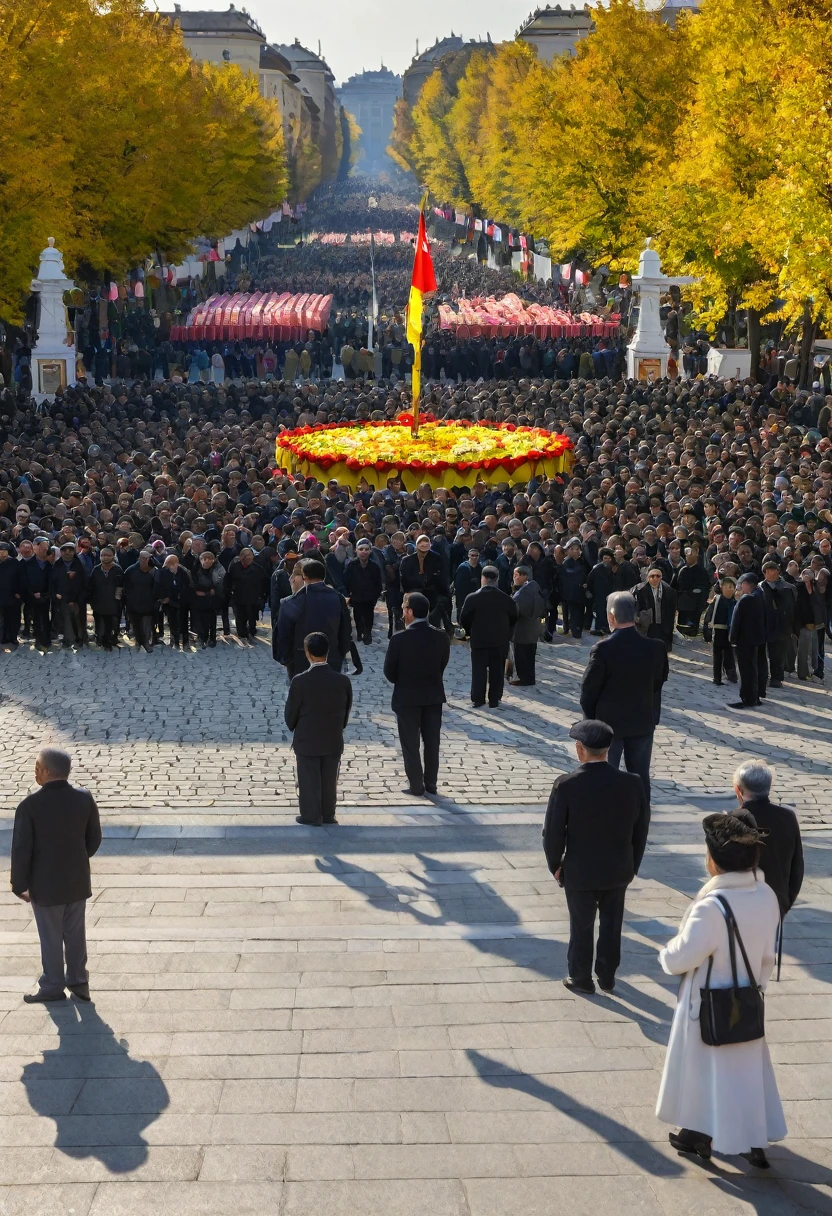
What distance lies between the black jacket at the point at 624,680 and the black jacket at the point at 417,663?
1.36 m

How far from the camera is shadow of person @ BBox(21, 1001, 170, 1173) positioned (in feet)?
18.0

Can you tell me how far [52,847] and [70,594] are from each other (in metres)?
9.60

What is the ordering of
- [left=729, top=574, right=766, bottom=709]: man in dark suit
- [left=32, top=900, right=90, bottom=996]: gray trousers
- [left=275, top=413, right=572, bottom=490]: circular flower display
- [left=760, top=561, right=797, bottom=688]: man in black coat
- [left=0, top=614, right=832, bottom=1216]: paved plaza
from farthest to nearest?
[left=275, top=413, right=572, bottom=490]: circular flower display
[left=760, top=561, right=797, bottom=688]: man in black coat
[left=729, top=574, right=766, bottom=709]: man in dark suit
[left=32, top=900, right=90, bottom=996]: gray trousers
[left=0, top=614, right=832, bottom=1216]: paved plaza

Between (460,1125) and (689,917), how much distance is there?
1.25m

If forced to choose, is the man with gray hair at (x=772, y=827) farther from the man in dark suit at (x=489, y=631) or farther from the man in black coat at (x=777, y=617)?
the man in black coat at (x=777, y=617)

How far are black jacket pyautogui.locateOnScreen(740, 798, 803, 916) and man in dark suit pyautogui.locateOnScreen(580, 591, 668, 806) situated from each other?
260cm

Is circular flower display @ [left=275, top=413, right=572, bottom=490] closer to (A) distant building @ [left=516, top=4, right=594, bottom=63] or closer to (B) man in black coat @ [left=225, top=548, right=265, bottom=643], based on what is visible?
(B) man in black coat @ [left=225, top=548, right=265, bottom=643]

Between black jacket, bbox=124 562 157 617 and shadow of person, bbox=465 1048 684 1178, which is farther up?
black jacket, bbox=124 562 157 617

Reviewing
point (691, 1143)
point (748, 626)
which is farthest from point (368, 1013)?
point (748, 626)

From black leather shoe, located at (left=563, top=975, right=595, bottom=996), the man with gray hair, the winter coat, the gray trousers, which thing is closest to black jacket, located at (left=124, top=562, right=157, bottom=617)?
the gray trousers

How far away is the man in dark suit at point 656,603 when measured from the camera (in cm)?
1370

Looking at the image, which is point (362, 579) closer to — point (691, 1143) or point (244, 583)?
point (244, 583)

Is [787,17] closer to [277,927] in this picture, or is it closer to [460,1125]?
[277,927]

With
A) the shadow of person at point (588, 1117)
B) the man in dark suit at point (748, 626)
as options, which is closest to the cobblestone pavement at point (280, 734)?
the man in dark suit at point (748, 626)
